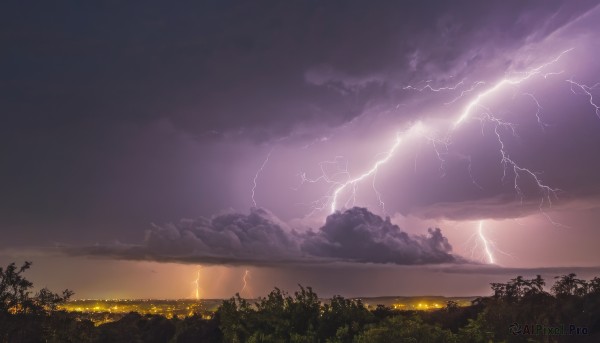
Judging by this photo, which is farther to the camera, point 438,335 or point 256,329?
point 256,329

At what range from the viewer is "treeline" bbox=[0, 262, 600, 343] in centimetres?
1893

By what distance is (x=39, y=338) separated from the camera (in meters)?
31.0

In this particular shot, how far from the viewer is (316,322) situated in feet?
72.4

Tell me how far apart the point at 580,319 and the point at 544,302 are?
8.69m

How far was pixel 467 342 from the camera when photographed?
678 inches

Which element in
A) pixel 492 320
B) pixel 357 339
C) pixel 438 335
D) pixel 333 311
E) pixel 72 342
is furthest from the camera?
pixel 72 342

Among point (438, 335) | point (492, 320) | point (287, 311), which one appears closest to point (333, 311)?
point (287, 311)

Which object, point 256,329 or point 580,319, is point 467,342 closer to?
point 256,329

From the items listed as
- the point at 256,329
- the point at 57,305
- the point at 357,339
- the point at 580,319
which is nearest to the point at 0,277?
the point at 57,305

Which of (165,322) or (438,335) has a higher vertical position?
→ (438,335)

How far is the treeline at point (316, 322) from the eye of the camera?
1893cm

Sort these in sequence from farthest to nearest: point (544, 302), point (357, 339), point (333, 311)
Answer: point (544, 302) < point (333, 311) < point (357, 339)

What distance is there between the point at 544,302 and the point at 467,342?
26.2 m

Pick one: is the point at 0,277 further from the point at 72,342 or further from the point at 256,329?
the point at 256,329
